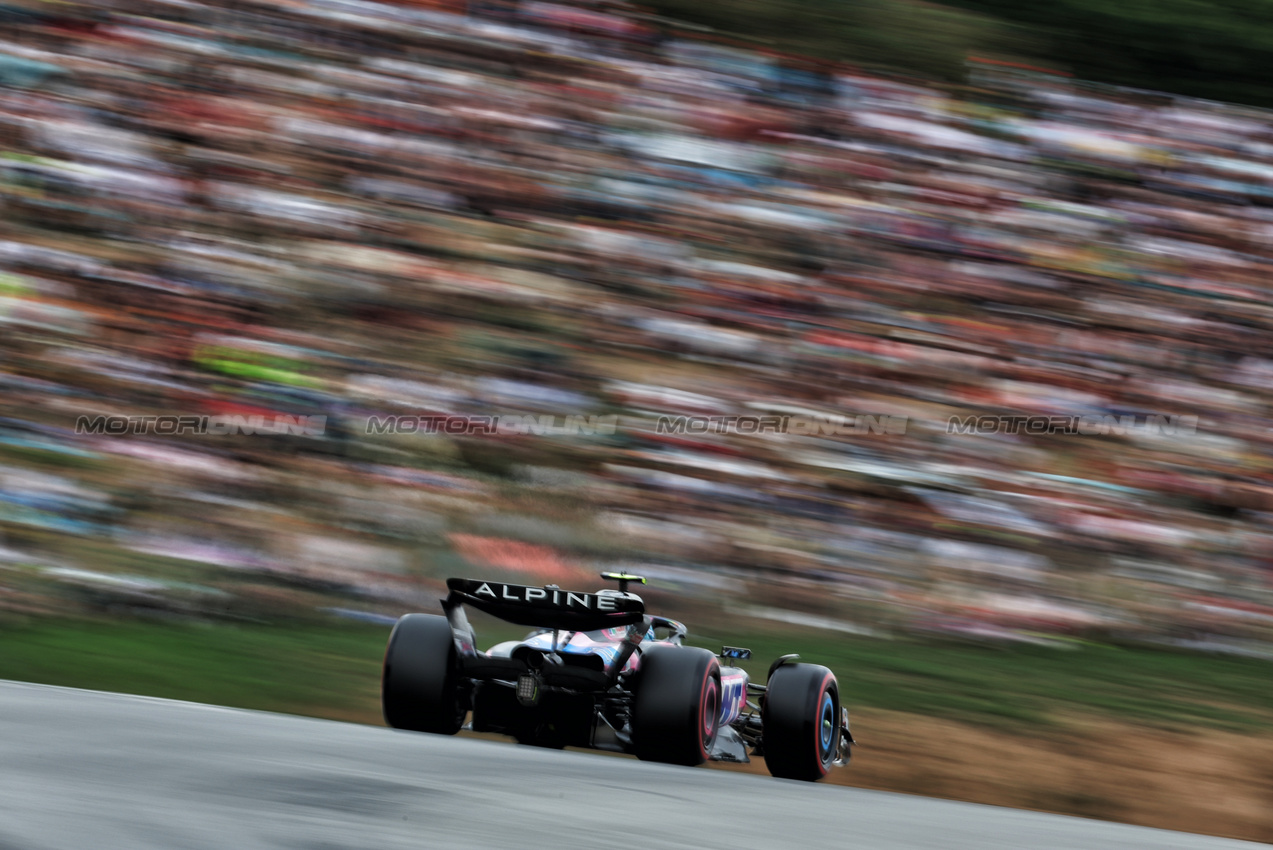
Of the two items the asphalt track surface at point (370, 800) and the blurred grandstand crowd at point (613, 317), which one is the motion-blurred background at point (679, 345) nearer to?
the blurred grandstand crowd at point (613, 317)

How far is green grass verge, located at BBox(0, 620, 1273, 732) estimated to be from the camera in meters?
5.87

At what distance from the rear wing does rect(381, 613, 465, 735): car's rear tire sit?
18 cm

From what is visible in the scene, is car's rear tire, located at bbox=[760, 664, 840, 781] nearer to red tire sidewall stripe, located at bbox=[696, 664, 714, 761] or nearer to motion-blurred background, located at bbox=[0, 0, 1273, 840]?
red tire sidewall stripe, located at bbox=[696, 664, 714, 761]

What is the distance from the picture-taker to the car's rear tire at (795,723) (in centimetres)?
475

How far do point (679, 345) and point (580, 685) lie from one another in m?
5.23

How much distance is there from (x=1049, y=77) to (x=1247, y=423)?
3856mm

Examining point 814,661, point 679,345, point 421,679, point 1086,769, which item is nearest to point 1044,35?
point 679,345

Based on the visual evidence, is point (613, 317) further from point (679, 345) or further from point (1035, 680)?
point (1035, 680)

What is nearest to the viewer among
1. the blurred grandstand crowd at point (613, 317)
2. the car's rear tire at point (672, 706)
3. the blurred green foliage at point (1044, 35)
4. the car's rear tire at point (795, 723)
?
the car's rear tire at point (672, 706)

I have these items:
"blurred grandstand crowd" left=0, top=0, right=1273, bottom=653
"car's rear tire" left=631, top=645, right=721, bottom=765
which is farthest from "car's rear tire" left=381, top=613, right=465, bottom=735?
"blurred grandstand crowd" left=0, top=0, right=1273, bottom=653

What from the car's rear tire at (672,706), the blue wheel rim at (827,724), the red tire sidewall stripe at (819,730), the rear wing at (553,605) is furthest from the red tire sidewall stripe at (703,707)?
the blue wheel rim at (827,724)

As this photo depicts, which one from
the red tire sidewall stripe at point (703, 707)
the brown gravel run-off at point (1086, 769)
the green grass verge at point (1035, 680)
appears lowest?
the brown gravel run-off at point (1086, 769)

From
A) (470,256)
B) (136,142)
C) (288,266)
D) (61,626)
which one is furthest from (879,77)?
(61,626)

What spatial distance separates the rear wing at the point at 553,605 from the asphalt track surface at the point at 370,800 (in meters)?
0.72
